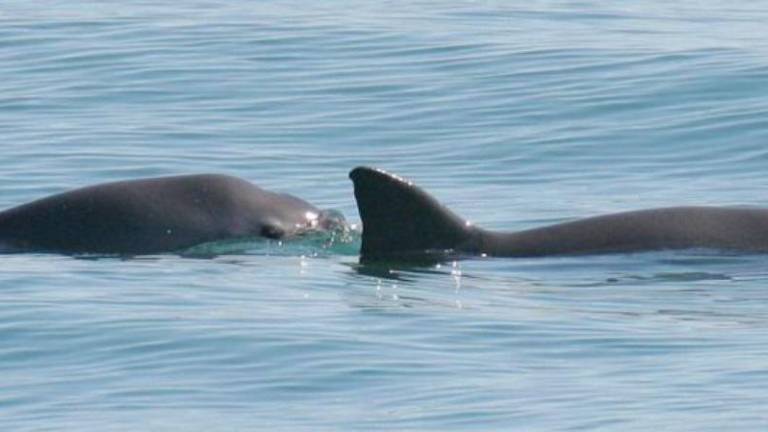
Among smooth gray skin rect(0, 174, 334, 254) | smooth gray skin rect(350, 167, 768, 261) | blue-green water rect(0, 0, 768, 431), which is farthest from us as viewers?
smooth gray skin rect(0, 174, 334, 254)

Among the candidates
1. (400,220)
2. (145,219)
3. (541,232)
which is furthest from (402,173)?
(400,220)

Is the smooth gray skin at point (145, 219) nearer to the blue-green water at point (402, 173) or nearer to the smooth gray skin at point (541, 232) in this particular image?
the blue-green water at point (402, 173)

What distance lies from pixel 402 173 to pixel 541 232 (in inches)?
219

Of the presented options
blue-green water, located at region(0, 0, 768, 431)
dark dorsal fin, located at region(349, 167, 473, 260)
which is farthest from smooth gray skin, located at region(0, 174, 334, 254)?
dark dorsal fin, located at region(349, 167, 473, 260)

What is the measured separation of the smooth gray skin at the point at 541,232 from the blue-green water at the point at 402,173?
22cm

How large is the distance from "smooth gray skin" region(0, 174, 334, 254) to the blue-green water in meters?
0.25

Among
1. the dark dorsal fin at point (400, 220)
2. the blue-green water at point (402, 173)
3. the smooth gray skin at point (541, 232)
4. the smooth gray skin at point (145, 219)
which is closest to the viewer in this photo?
the blue-green water at point (402, 173)

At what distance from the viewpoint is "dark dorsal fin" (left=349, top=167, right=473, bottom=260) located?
1454 centimetres

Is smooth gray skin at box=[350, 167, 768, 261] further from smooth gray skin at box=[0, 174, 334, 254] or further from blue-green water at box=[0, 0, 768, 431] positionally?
smooth gray skin at box=[0, 174, 334, 254]

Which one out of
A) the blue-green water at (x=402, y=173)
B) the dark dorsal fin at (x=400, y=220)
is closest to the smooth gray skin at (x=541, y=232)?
the dark dorsal fin at (x=400, y=220)

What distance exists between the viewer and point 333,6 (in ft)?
107

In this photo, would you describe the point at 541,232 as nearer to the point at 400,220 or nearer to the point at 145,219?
the point at 400,220

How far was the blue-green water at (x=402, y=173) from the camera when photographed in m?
11.0

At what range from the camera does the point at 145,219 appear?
15766mm
